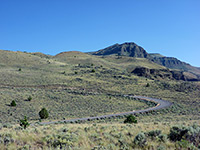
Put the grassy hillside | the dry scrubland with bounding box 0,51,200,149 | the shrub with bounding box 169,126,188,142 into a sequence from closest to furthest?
the shrub with bounding box 169,126,188,142 → the dry scrubland with bounding box 0,51,200,149 → the grassy hillside

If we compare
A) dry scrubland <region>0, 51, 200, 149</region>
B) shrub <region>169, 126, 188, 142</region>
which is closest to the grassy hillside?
dry scrubland <region>0, 51, 200, 149</region>

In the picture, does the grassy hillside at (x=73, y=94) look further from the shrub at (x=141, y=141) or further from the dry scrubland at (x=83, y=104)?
the shrub at (x=141, y=141)

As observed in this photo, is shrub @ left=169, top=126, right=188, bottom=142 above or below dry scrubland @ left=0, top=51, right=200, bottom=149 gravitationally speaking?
above

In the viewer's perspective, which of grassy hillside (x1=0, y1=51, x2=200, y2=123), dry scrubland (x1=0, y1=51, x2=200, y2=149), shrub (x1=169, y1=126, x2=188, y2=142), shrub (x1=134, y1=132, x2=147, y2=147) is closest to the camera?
shrub (x1=134, y1=132, x2=147, y2=147)

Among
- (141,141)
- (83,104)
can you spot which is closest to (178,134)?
(141,141)

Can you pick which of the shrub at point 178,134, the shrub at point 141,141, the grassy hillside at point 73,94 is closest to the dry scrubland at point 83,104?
the grassy hillside at point 73,94

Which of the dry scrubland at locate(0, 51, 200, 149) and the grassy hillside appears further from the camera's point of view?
the grassy hillside

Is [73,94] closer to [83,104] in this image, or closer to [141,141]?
[83,104]

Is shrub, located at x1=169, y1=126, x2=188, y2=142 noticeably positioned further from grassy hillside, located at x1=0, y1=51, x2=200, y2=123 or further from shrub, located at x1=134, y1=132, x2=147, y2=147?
grassy hillside, located at x1=0, y1=51, x2=200, y2=123

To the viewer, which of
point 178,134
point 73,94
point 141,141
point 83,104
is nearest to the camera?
point 141,141

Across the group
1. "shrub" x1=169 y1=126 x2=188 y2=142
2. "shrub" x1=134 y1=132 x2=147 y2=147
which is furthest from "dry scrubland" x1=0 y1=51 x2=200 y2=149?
"shrub" x1=169 y1=126 x2=188 y2=142

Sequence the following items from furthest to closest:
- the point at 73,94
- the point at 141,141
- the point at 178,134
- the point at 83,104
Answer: the point at 73,94
the point at 83,104
the point at 178,134
the point at 141,141

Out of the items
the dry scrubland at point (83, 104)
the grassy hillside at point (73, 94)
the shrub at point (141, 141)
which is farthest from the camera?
the grassy hillside at point (73, 94)

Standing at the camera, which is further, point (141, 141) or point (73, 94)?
point (73, 94)
